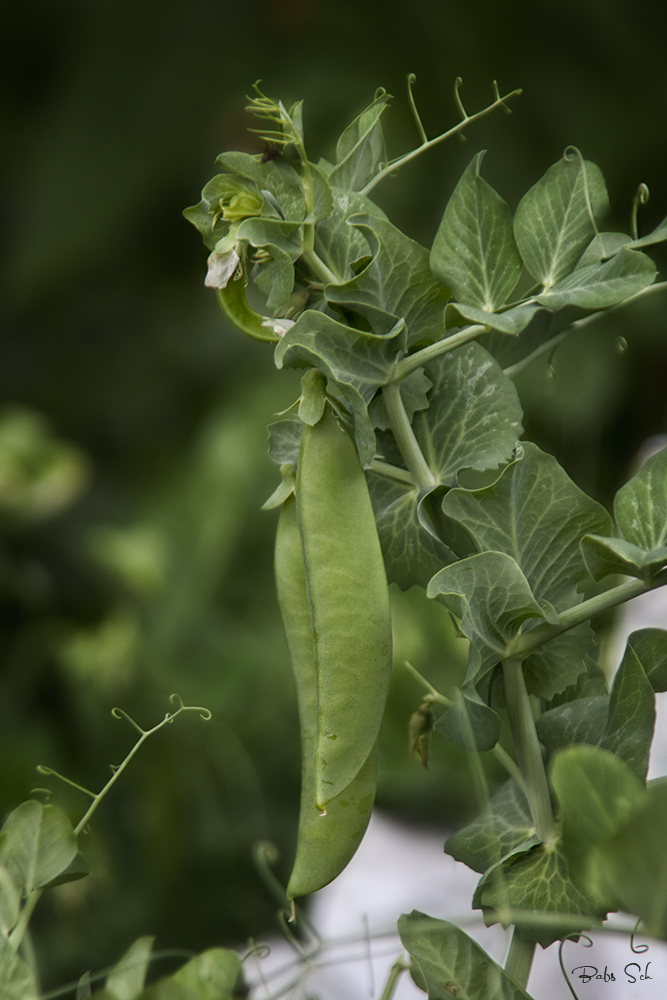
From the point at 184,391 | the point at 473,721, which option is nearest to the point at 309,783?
the point at 473,721

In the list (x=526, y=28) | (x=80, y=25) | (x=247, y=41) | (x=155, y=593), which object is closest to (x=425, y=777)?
(x=155, y=593)

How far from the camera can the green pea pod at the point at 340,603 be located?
Result: 0.52ft

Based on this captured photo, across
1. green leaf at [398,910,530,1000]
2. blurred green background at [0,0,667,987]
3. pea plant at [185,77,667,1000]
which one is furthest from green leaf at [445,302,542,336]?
blurred green background at [0,0,667,987]

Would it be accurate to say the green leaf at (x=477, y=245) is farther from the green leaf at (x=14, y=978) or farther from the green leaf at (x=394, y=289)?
the green leaf at (x=14, y=978)

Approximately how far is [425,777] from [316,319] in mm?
541

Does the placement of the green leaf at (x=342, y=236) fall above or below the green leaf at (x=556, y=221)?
above

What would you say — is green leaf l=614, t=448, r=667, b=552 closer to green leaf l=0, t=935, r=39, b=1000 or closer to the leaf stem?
the leaf stem

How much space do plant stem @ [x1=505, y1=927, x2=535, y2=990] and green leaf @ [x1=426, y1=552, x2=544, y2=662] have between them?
0.06 meters

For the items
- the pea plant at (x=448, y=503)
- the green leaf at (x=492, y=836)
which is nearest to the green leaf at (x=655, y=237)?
the pea plant at (x=448, y=503)

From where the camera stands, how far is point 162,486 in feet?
3.64

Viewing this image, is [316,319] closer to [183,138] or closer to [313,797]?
[313,797]

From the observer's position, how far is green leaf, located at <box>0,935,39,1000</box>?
17 cm

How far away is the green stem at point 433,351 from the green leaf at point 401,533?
1.0 inches

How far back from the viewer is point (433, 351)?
0.16 m
